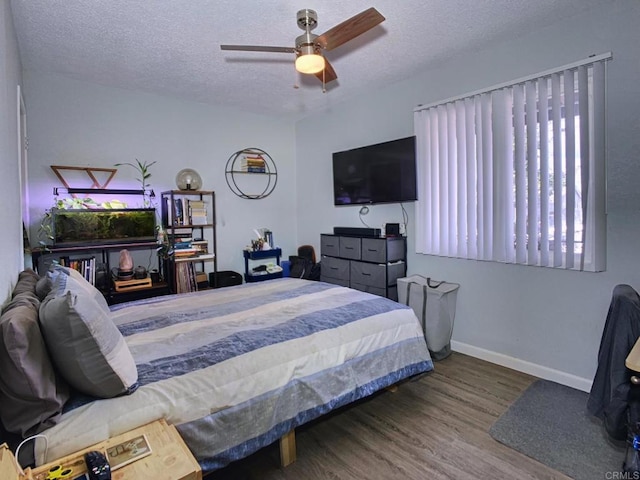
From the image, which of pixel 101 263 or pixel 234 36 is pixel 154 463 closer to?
pixel 234 36

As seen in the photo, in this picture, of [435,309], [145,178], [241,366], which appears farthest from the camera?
[145,178]

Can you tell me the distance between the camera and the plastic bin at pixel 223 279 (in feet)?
13.0

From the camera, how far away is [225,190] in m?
4.30

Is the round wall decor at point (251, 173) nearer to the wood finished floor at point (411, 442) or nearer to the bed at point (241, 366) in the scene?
the bed at point (241, 366)

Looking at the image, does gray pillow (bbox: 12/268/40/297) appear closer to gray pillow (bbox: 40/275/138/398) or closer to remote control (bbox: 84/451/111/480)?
gray pillow (bbox: 40/275/138/398)

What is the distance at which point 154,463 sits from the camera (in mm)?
1048

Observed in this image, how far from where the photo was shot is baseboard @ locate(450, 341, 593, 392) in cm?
246

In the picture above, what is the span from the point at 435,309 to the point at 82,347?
2524 millimetres

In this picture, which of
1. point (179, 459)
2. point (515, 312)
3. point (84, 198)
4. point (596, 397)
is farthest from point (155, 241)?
point (596, 397)

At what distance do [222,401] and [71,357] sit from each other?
22.4 inches

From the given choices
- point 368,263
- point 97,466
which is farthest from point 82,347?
point 368,263

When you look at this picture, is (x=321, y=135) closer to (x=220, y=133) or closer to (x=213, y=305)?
(x=220, y=133)

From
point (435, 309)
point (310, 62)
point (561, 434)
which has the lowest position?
point (561, 434)

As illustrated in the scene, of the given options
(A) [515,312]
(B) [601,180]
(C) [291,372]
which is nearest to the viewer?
(C) [291,372]
